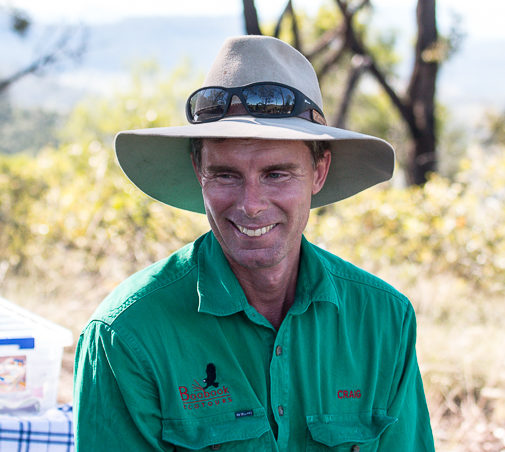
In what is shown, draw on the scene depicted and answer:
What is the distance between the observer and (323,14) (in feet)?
79.3

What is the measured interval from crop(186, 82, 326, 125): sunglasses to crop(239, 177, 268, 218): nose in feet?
0.73

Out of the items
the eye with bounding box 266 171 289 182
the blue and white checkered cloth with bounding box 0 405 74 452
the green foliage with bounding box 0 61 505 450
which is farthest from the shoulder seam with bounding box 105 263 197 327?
the green foliage with bounding box 0 61 505 450

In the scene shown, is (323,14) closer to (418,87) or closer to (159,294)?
(418,87)

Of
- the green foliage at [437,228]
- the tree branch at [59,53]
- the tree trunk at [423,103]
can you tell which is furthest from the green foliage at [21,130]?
the green foliage at [437,228]

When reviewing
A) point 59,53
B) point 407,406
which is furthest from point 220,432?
point 59,53

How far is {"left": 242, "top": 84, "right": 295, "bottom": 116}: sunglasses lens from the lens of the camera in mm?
1977

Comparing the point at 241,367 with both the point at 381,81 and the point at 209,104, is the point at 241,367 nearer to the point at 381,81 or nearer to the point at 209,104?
the point at 209,104

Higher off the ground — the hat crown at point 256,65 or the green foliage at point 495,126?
the green foliage at point 495,126

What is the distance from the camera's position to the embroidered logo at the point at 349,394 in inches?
81.1

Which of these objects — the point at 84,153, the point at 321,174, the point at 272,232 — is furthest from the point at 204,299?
the point at 84,153

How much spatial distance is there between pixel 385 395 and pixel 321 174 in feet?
2.60

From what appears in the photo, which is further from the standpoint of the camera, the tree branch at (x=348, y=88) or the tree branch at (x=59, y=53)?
the tree branch at (x=59, y=53)

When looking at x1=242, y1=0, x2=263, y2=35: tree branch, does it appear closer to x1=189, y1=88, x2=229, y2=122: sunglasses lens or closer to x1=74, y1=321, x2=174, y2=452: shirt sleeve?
x1=189, y1=88, x2=229, y2=122: sunglasses lens

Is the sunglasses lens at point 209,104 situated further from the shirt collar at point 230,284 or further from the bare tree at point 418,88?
the bare tree at point 418,88
